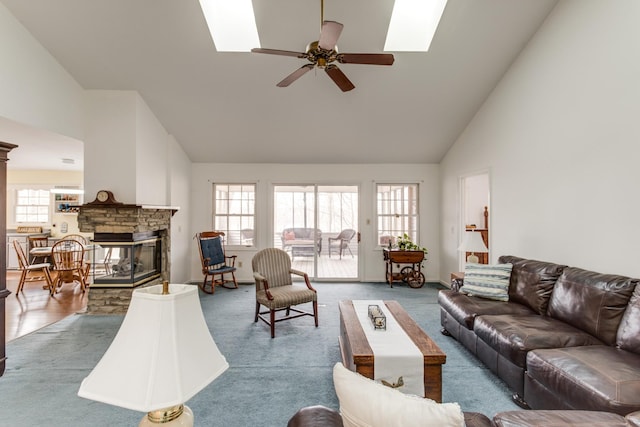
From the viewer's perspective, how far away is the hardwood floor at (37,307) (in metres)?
3.73

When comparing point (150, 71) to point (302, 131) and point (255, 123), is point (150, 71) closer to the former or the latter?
point (255, 123)

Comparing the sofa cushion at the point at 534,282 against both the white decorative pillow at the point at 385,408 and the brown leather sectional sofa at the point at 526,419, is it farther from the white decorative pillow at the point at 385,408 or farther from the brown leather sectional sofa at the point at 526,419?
the white decorative pillow at the point at 385,408

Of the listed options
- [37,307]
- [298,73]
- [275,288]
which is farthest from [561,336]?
[37,307]

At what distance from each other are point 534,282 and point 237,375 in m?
2.86

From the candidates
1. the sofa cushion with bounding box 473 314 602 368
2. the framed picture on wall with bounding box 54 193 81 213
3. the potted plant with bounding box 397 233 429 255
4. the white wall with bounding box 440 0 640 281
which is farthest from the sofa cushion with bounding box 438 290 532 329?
the framed picture on wall with bounding box 54 193 81 213

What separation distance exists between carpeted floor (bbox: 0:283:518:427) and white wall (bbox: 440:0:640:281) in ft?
4.79

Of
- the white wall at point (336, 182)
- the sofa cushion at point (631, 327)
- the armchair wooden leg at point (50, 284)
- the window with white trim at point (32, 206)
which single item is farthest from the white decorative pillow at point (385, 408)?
the window with white trim at point (32, 206)

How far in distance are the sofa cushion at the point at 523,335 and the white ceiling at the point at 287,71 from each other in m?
3.04

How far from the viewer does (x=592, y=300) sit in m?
2.43

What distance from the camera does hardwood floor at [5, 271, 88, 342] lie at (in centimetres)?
373

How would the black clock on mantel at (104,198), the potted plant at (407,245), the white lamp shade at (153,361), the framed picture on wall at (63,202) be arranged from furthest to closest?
1. the framed picture on wall at (63,202)
2. the potted plant at (407,245)
3. the black clock on mantel at (104,198)
4. the white lamp shade at (153,361)

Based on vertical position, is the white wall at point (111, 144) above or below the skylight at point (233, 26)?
below

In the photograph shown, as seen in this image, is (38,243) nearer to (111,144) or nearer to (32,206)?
(32,206)

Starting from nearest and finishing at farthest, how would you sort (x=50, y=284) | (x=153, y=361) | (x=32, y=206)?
(x=153, y=361) → (x=50, y=284) → (x=32, y=206)
